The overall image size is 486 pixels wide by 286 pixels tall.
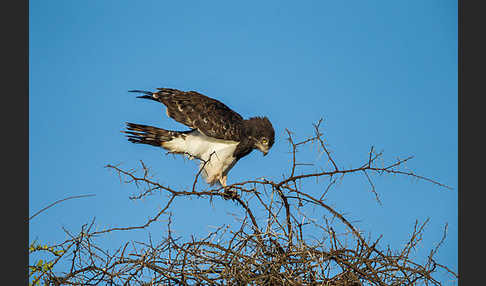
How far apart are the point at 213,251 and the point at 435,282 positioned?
3.34 feet

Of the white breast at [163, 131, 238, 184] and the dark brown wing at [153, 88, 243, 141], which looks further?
the white breast at [163, 131, 238, 184]

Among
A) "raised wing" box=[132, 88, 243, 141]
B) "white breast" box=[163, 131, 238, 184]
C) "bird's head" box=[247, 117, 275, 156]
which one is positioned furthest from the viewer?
"bird's head" box=[247, 117, 275, 156]

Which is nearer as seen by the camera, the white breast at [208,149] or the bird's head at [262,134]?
the white breast at [208,149]

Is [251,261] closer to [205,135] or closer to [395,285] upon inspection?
[395,285]

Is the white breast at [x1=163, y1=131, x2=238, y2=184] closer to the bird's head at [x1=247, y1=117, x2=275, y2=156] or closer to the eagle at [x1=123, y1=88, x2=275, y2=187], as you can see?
the eagle at [x1=123, y1=88, x2=275, y2=187]

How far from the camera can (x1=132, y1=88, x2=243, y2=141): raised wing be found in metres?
4.88

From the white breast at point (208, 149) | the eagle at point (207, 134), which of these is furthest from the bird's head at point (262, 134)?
the white breast at point (208, 149)

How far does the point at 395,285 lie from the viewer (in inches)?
98.1

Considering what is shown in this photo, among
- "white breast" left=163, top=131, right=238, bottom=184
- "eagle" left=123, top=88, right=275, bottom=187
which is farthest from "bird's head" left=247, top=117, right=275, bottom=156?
"white breast" left=163, top=131, right=238, bottom=184

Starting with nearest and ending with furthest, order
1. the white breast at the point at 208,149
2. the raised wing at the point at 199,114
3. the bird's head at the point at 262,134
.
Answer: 1. the raised wing at the point at 199,114
2. the white breast at the point at 208,149
3. the bird's head at the point at 262,134

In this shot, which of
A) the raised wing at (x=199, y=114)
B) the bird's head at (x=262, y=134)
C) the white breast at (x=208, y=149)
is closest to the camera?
the raised wing at (x=199, y=114)

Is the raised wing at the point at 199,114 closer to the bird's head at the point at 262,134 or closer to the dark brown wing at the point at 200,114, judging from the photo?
the dark brown wing at the point at 200,114

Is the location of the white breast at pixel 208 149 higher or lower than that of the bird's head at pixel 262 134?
lower

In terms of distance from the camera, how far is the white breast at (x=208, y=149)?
500 centimetres
